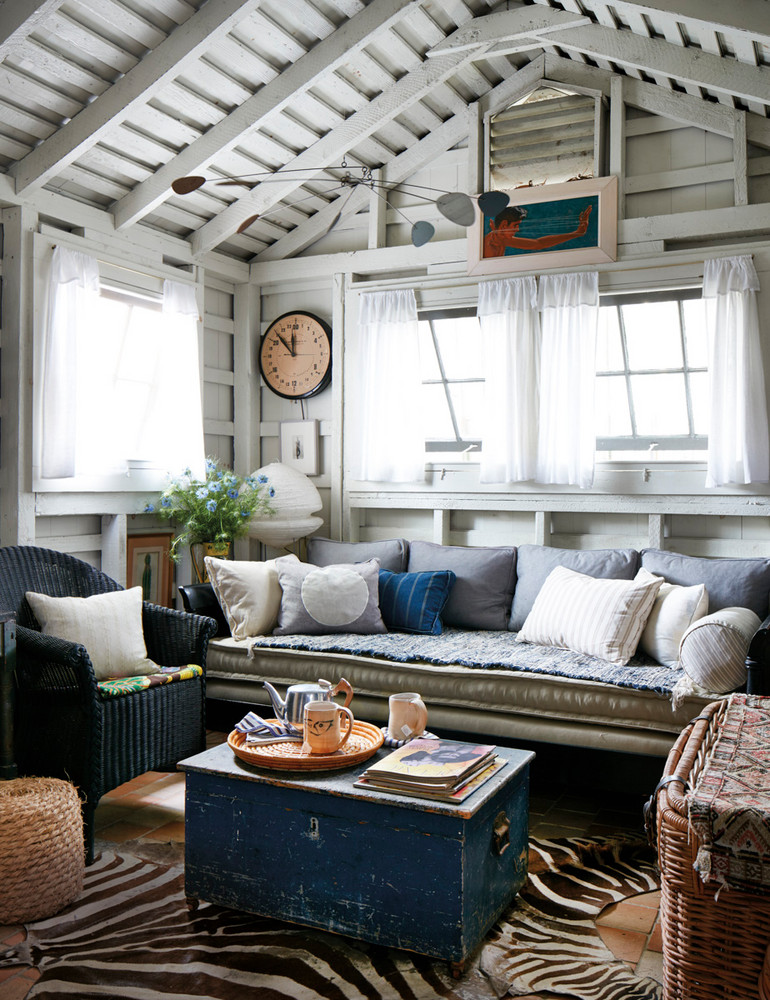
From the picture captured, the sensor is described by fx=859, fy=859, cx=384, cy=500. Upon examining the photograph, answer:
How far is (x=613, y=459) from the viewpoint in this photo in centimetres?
443

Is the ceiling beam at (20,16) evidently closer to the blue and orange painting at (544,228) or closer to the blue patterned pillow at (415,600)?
the blue and orange painting at (544,228)

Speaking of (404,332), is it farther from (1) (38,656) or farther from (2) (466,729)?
(1) (38,656)

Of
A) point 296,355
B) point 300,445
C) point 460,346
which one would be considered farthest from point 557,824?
point 296,355

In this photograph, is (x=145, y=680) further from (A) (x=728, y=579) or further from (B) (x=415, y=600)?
(A) (x=728, y=579)

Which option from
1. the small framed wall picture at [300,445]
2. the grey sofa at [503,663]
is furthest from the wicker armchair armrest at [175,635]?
the small framed wall picture at [300,445]

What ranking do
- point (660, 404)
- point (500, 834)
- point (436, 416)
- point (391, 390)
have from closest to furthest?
point (500, 834)
point (660, 404)
point (391, 390)
point (436, 416)

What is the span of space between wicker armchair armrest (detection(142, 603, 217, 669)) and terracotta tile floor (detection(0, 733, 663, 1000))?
1.71ft

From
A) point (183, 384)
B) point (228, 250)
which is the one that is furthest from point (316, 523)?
point (228, 250)

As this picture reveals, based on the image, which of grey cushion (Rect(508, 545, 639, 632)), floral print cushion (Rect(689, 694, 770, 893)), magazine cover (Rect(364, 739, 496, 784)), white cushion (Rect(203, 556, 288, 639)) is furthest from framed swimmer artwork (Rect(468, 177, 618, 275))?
floral print cushion (Rect(689, 694, 770, 893))

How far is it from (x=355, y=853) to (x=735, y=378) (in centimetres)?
287

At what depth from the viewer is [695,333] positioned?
432 centimetres

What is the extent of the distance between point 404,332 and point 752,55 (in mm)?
2086

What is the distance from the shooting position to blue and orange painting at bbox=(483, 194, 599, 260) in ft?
14.2

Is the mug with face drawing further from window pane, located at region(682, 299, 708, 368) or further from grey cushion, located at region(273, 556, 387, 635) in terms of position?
window pane, located at region(682, 299, 708, 368)
